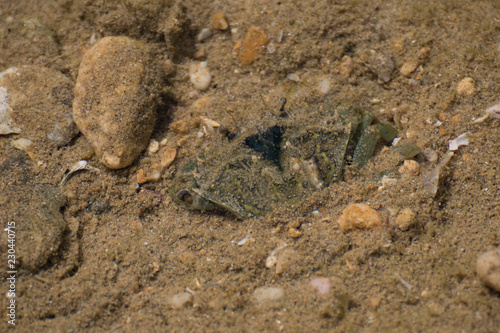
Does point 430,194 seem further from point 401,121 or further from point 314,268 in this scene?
point 314,268

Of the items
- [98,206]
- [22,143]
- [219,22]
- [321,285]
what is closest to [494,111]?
[321,285]

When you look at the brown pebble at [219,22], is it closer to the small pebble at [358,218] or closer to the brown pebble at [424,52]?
the brown pebble at [424,52]

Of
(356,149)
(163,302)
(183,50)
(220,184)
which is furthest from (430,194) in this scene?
(183,50)

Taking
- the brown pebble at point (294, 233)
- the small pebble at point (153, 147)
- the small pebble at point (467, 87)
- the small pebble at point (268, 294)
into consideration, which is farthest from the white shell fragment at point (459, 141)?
the small pebble at point (153, 147)

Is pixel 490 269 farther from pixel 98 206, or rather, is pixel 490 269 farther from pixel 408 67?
pixel 98 206

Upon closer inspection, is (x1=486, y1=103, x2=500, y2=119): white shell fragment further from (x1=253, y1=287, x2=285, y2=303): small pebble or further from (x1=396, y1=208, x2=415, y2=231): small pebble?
(x1=253, y1=287, x2=285, y2=303): small pebble

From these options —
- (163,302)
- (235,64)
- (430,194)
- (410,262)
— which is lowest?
(163,302)
